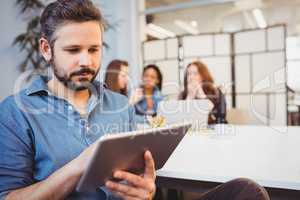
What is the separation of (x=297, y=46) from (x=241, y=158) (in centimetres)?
293

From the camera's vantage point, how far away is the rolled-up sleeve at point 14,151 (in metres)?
0.93

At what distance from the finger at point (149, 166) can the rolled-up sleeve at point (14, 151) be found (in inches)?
15.8

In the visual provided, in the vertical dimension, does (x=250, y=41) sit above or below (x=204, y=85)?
above

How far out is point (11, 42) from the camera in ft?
11.4

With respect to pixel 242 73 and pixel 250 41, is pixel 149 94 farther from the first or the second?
pixel 250 41

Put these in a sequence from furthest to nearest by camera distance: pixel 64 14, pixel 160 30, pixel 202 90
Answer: pixel 160 30 → pixel 202 90 → pixel 64 14

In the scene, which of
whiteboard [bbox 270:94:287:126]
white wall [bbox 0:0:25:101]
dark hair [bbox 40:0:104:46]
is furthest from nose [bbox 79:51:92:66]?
whiteboard [bbox 270:94:287:126]

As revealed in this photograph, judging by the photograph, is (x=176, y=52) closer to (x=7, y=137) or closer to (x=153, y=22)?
(x=153, y=22)

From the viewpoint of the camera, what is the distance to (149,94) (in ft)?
12.5

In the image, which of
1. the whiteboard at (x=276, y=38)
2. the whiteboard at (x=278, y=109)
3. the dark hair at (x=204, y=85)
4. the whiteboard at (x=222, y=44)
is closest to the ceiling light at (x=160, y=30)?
the whiteboard at (x=222, y=44)

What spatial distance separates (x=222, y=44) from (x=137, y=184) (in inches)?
145

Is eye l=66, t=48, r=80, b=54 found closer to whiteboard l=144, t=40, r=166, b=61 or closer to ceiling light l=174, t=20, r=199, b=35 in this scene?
whiteboard l=144, t=40, r=166, b=61

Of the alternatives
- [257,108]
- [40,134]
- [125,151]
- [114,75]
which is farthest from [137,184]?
[257,108]

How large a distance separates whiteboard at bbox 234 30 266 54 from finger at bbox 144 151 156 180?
358 centimetres
